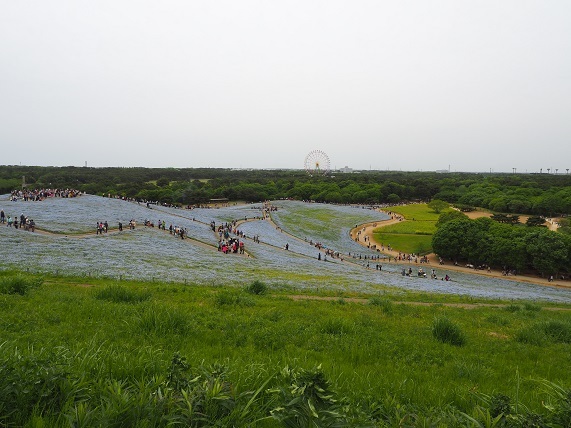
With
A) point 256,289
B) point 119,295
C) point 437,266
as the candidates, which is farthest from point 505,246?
point 119,295

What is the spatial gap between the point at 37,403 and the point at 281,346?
527 centimetres

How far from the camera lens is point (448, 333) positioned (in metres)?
9.92

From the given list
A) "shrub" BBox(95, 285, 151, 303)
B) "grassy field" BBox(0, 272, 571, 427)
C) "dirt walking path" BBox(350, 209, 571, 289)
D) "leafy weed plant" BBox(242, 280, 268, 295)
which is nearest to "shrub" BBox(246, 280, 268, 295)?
"leafy weed plant" BBox(242, 280, 268, 295)

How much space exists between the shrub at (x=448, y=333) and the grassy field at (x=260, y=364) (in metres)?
0.03

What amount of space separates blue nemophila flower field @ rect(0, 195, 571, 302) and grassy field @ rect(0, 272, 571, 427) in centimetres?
891

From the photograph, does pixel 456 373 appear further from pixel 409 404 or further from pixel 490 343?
pixel 490 343

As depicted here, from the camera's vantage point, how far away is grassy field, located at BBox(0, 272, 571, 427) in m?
3.25

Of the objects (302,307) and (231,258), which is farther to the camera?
(231,258)

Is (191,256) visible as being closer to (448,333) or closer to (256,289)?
(256,289)

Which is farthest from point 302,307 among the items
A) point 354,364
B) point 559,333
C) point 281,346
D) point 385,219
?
point 385,219

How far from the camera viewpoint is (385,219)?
8838cm

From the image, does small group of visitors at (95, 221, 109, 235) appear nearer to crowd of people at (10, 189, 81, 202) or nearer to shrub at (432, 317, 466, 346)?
crowd of people at (10, 189, 81, 202)

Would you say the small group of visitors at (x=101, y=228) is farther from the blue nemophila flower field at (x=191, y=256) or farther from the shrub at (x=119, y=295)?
the shrub at (x=119, y=295)

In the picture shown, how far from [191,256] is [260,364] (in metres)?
27.4
